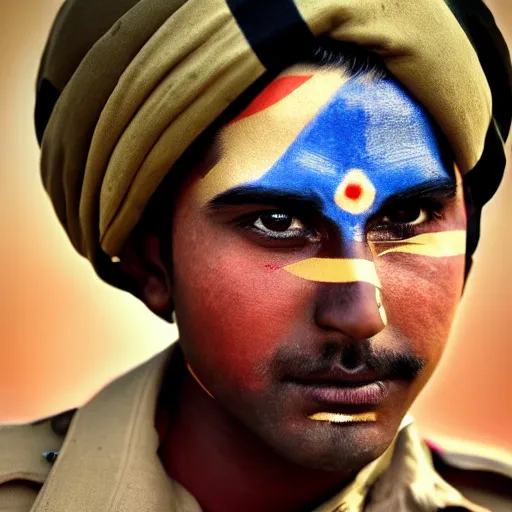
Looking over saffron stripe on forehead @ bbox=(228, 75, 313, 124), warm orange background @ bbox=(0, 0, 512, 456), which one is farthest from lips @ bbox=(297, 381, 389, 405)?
warm orange background @ bbox=(0, 0, 512, 456)

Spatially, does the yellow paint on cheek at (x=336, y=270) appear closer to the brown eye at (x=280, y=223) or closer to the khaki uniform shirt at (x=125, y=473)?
the brown eye at (x=280, y=223)

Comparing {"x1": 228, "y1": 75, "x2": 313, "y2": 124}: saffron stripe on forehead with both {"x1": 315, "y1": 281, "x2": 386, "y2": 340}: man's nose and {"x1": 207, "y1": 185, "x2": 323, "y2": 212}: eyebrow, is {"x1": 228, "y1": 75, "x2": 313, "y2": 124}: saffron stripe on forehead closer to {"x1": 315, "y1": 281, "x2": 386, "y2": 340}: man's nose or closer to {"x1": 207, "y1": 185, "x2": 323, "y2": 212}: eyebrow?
{"x1": 207, "y1": 185, "x2": 323, "y2": 212}: eyebrow

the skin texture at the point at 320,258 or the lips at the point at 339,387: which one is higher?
the skin texture at the point at 320,258

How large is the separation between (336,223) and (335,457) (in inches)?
14.4

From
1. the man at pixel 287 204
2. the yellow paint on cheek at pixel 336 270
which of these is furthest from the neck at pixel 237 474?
the yellow paint on cheek at pixel 336 270

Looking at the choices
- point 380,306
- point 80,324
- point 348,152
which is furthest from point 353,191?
point 80,324

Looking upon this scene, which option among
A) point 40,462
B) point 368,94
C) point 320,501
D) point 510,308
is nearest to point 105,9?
point 368,94

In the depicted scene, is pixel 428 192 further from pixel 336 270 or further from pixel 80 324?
pixel 80 324

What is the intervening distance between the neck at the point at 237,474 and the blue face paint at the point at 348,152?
0.44 metres

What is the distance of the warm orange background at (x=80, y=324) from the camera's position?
2.39 metres

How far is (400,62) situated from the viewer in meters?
1.25

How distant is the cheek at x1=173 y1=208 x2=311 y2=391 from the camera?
125 cm

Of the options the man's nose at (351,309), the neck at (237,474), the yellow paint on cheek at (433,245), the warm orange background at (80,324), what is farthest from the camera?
the warm orange background at (80,324)

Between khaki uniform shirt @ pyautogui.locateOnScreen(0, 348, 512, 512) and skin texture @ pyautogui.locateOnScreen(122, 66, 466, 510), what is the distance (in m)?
0.19
